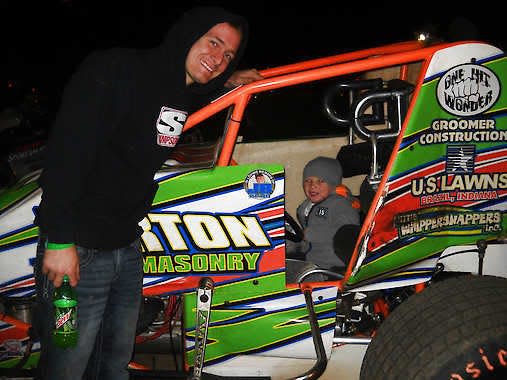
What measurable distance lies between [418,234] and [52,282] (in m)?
1.55

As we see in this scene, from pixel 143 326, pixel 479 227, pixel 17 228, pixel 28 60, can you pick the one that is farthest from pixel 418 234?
pixel 28 60

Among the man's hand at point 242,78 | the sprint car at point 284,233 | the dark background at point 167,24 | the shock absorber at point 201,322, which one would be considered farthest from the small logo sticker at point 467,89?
the dark background at point 167,24

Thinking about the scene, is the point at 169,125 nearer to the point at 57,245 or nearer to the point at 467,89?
the point at 57,245

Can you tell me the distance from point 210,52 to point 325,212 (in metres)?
1.39

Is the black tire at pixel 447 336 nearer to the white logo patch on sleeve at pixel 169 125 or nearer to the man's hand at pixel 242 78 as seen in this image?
the white logo patch on sleeve at pixel 169 125

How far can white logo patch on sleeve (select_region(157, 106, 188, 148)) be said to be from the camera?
185 cm

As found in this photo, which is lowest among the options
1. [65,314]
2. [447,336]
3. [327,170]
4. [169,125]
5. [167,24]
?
[447,336]

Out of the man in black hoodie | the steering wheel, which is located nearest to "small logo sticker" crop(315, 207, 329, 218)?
the steering wheel

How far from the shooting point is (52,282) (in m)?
1.77

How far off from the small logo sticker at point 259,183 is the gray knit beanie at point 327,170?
2.89 ft

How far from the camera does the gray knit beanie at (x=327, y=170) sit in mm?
3053

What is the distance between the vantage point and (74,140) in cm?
160

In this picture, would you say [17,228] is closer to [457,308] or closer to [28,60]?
[457,308]

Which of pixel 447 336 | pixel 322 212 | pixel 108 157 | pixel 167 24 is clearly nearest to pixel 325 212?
pixel 322 212
